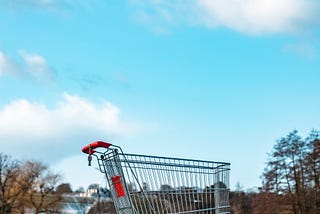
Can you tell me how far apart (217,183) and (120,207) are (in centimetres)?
129

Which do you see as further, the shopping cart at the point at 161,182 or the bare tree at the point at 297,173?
the bare tree at the point at 297,173

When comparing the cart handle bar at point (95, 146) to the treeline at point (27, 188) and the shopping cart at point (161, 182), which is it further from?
the treeline at point (27, 188)

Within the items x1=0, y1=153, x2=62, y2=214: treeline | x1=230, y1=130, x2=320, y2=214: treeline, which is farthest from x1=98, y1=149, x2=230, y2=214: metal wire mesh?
x1=0, y1=153, x2=62, y2=214: treeline

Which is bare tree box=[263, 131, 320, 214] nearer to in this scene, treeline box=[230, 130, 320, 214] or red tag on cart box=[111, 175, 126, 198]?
treeline box=[230, 130, 320, 214]

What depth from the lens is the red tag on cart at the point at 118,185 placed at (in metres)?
5.18

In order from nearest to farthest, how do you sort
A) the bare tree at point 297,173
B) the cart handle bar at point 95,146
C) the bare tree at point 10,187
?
the cart handle bar at point 95,146 < the bare tree at point 297,173 < the bare tree at point 10,187

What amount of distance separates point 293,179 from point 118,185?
29415mm

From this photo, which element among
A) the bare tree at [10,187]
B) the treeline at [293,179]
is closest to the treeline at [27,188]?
the bare tree at [10,187]

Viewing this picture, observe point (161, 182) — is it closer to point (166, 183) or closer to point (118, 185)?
point (166, 183)

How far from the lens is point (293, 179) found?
32969mm

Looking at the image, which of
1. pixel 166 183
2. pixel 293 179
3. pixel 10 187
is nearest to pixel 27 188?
pixel 10 187

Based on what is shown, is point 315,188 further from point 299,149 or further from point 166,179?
point 166,179

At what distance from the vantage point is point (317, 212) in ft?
104

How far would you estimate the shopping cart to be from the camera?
5199 mm
